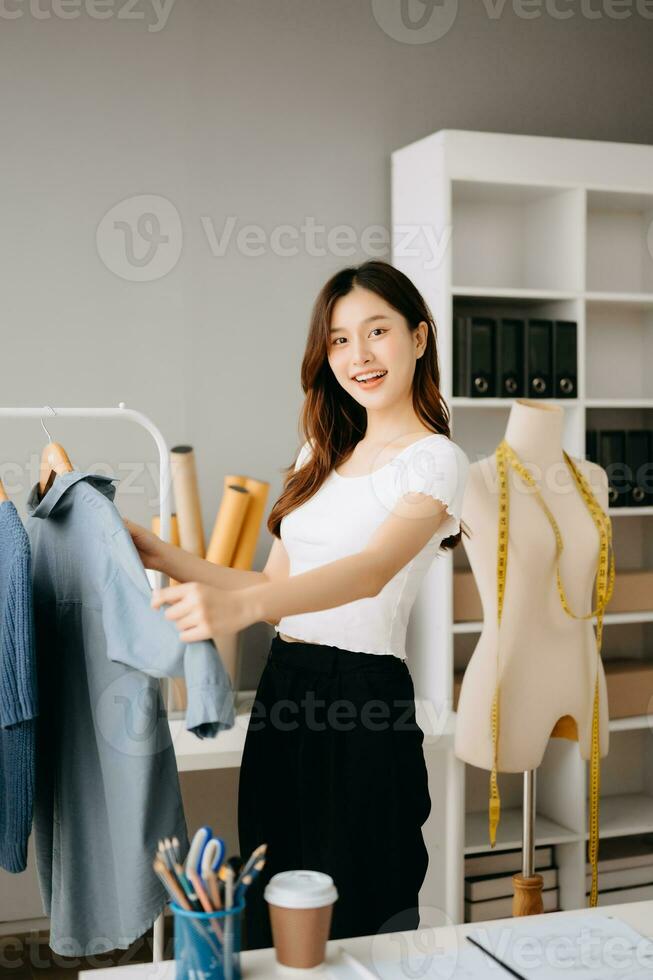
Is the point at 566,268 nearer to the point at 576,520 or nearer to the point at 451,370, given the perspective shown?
the point at 451,370

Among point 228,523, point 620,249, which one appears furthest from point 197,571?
point 620,249

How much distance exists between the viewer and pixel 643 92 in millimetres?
3771

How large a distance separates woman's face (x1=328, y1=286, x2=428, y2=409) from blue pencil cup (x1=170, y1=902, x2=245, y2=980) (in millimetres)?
1024

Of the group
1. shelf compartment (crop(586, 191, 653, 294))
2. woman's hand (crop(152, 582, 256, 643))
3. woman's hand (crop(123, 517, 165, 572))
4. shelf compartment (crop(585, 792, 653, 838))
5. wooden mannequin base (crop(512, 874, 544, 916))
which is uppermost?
shelf compartment (crop(586, 191, 653, 294))

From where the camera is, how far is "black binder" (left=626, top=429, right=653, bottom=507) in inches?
134

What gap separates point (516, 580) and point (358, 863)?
99 cm

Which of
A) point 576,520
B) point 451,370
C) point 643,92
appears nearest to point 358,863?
point 576,520

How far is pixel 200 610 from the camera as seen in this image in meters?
1.37

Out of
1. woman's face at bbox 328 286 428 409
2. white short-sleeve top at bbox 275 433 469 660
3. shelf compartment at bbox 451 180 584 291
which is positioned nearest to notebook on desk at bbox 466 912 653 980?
white short-sleeve top at bbox 275 433 469 660

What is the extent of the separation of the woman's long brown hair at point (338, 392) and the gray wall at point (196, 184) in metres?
1.15

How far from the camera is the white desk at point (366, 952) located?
52.2 inches

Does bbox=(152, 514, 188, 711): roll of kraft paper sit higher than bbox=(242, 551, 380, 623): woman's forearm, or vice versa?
bbox=(242, 551, 380, 623): woman's forearm

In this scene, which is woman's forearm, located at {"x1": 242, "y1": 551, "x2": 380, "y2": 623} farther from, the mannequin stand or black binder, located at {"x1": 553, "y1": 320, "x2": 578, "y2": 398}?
black binder, located at {"x1": 553, "y1": 320, "x2": 578, "y2": 398}

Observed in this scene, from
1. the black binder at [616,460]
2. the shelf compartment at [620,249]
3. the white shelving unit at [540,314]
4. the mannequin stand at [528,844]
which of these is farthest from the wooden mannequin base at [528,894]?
the shelf compartment at [620,249]
